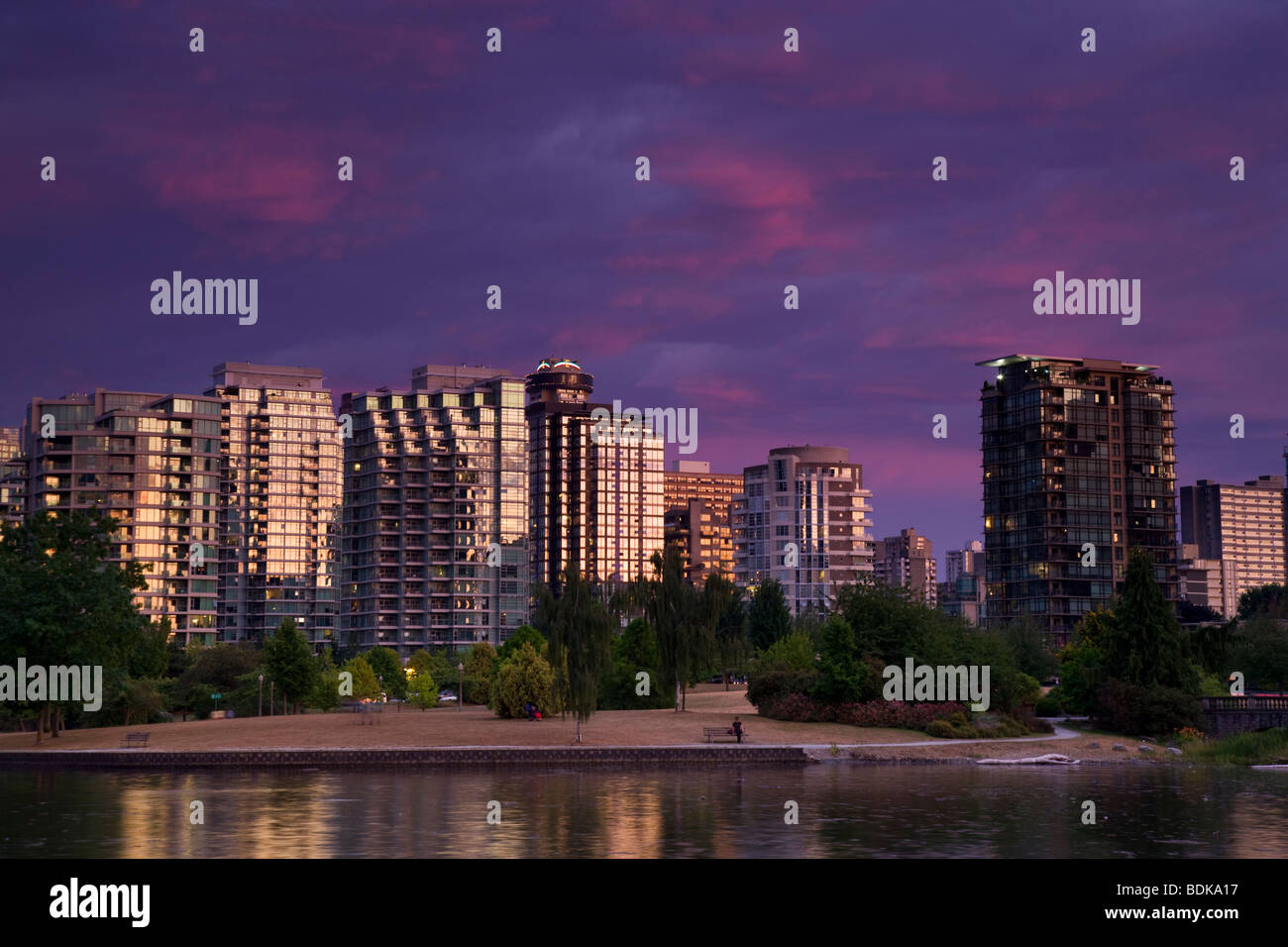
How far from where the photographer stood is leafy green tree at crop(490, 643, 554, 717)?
76.4 meters

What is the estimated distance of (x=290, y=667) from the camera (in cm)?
8988

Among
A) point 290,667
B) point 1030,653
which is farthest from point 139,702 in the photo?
point 1030,653

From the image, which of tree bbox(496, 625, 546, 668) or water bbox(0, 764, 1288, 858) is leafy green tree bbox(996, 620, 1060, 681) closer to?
tree bbox(496, 625, 546, 668)

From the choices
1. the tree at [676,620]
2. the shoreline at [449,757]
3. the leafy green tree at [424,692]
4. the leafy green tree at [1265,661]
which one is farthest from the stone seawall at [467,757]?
the leafy green tree at [1265,661]

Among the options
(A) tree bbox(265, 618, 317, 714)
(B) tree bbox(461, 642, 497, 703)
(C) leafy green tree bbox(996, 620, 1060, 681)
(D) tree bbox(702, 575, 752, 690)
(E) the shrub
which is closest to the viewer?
(E) the shrub

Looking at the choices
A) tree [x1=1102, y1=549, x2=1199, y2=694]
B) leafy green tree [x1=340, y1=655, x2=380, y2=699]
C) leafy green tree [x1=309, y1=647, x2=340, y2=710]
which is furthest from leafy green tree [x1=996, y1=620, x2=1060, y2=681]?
leafy green tree [x1=309, y1=647, x2=340, y2=710]

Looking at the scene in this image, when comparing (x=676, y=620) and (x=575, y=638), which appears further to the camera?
(x=676, y=620)

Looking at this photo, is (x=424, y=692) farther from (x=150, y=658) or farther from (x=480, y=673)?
(x=150, y=658)

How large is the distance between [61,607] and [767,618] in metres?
80.2

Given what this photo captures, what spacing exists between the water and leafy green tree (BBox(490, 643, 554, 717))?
14.7 meters
